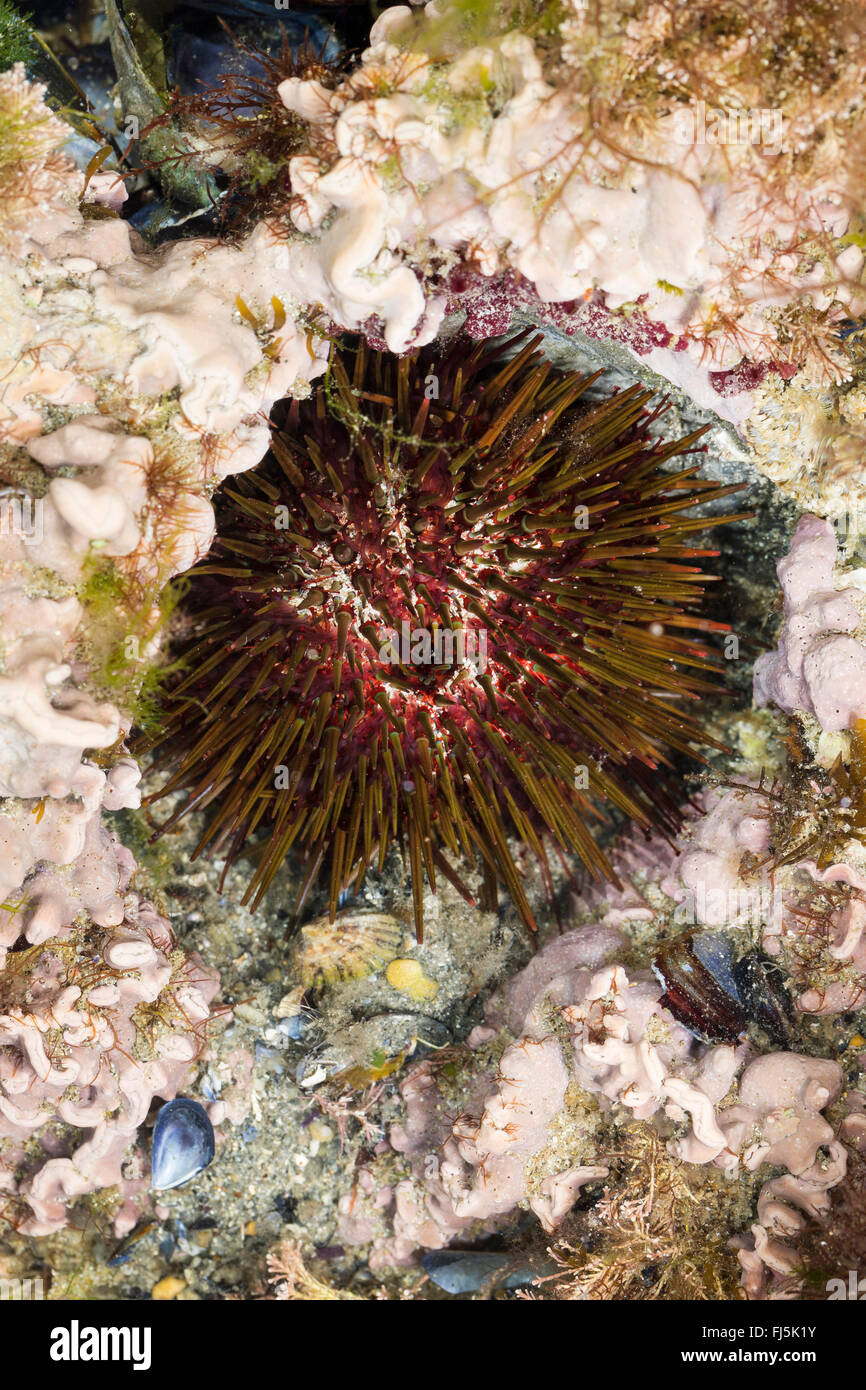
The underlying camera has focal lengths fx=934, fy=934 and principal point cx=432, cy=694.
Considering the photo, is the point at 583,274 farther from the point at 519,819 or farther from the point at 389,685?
the point at 519,819

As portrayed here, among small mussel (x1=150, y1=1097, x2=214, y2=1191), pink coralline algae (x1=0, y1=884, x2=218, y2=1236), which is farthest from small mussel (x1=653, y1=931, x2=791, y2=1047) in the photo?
small mussel (x1=150, y1=1097, x2=214, y2=1191)

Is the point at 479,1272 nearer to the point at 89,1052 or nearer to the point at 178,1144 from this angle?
the point at 178,1144

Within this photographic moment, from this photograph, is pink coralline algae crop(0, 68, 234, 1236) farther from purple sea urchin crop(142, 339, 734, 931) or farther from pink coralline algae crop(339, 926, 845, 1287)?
pink coralline algae crop(339, 926, 845, 1287)

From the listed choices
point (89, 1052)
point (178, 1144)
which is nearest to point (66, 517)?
point (89, 1052)

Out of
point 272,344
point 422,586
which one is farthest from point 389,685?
point 272,344
